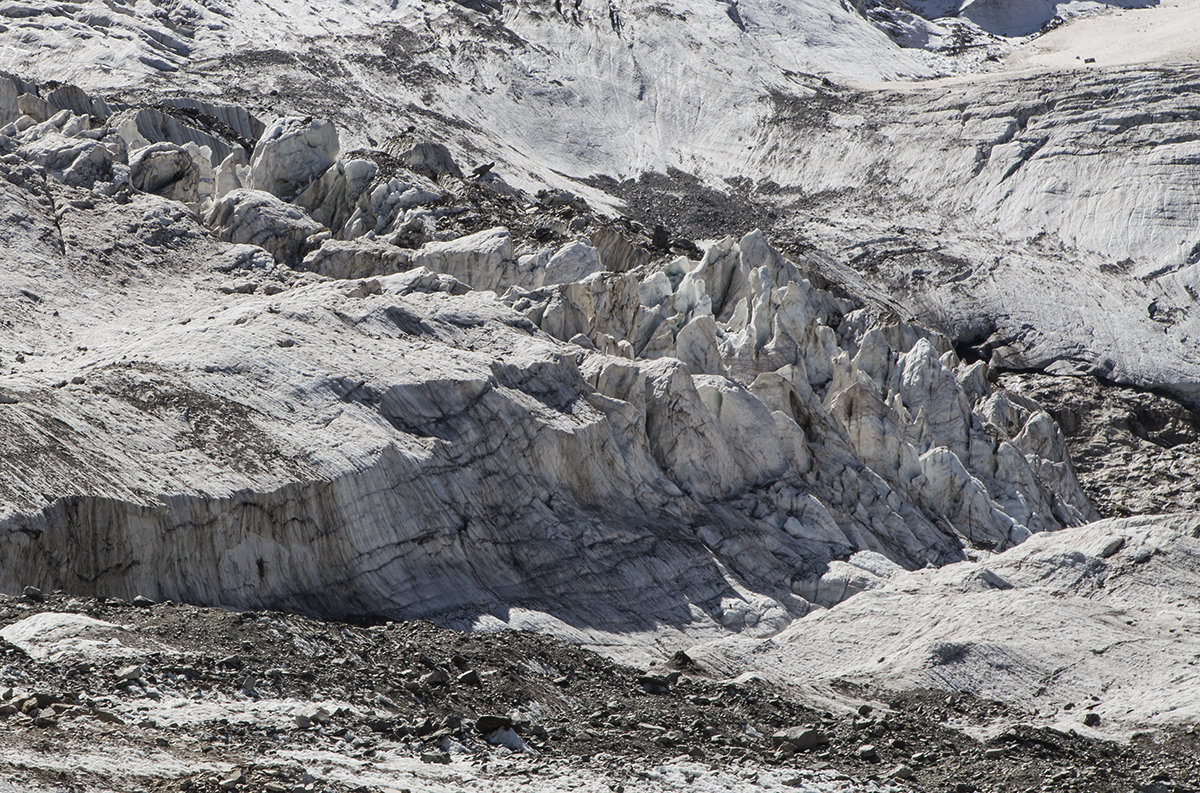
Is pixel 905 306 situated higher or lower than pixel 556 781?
lower

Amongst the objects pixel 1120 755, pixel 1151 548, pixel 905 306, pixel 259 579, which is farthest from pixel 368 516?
pixel 905 306

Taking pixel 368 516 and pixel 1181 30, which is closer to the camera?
pixel 368 516

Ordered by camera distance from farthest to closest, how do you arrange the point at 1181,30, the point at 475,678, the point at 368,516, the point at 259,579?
the point at 1181,30, the point at 368,516, the point at 259,579, the point at 475,678

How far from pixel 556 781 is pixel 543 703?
12.8 feet

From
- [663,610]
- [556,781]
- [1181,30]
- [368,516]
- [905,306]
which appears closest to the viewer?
[556,781]

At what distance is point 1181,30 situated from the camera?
105375 mm

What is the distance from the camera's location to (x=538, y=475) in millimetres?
31766

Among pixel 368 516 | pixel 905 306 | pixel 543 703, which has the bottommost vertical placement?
pixel 905 306

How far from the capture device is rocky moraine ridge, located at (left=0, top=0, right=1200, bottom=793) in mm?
18125

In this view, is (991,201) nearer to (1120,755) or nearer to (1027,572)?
(1027,572)

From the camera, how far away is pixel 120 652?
17266 millimetres

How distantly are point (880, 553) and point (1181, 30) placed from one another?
3426 inches

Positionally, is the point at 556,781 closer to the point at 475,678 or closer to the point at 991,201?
the point at 475,678

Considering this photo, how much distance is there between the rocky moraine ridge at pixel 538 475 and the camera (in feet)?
59.5
